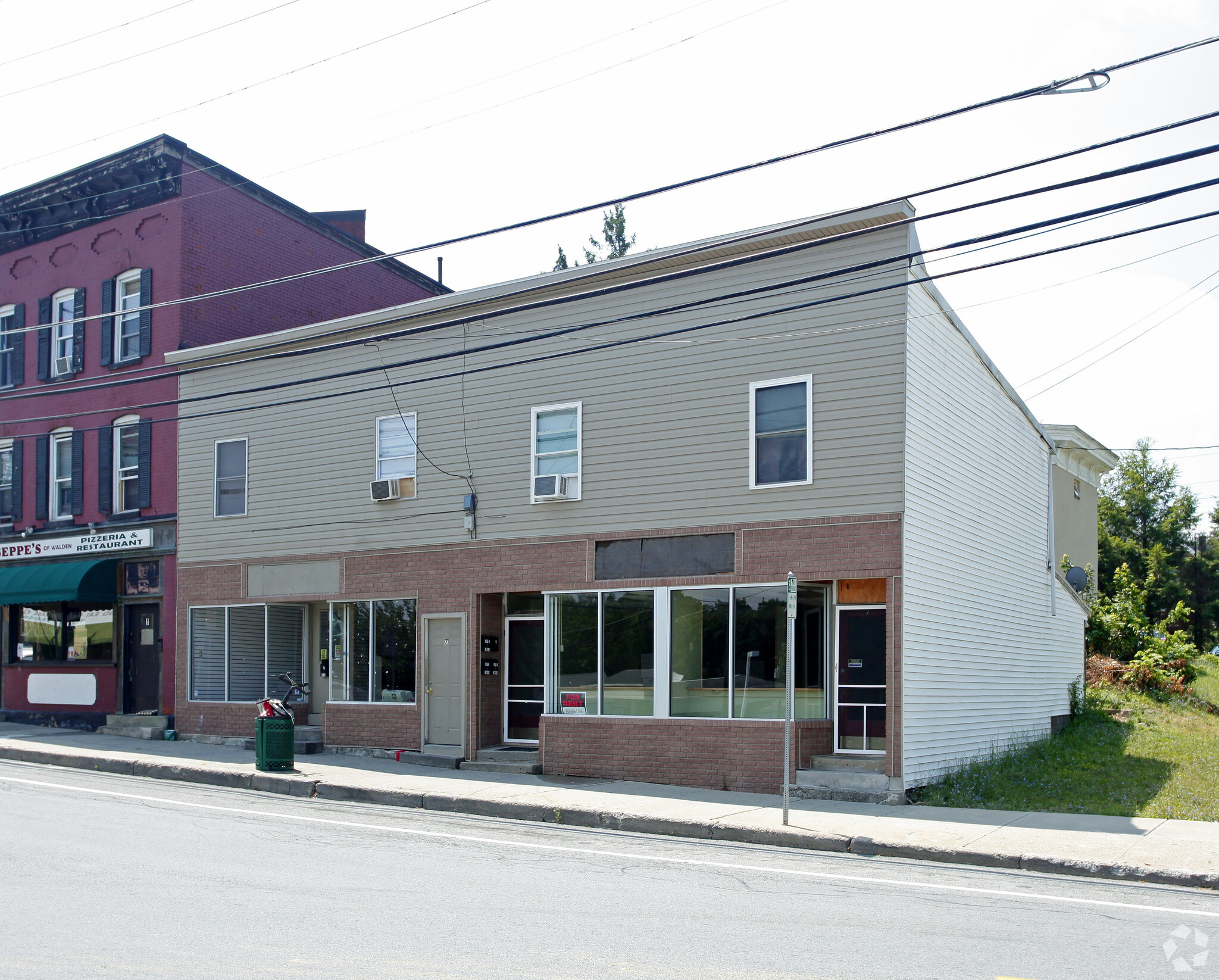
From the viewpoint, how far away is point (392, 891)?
911 cm

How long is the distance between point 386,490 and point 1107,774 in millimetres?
12287

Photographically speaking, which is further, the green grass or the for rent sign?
the for rent sign

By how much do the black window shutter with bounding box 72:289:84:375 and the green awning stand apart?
434 centimetres

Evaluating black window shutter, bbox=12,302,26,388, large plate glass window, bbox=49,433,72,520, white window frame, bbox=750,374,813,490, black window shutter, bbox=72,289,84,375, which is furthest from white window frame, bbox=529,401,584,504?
black window shutter, bbox=12,302,26,388

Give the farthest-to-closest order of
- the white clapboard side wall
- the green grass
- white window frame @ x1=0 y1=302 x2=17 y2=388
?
white window frame @ x1=0 y1=302 x2=17 y2=388, the white clapboard side wall, the green grass

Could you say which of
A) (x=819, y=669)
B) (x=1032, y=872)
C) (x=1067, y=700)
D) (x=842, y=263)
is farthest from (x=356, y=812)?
(x=1067, y=700)

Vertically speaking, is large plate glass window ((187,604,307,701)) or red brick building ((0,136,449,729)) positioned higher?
red brick building ((0,136,449,729))

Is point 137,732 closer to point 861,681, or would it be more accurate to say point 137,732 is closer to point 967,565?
point 861,681

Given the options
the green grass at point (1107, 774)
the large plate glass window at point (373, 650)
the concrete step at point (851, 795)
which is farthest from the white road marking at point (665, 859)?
the large plate glass window at point (373, 650)

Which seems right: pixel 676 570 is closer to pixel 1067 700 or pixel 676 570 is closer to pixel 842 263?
pixel 842 263

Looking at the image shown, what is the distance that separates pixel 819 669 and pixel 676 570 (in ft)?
8.12

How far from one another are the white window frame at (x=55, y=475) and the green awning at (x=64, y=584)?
4.19 feet

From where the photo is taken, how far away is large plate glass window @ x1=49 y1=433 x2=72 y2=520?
1014 inches

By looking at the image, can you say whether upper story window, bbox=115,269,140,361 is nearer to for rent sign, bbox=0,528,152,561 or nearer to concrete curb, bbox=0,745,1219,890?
for rent sign, bbox=0,528,152,561
